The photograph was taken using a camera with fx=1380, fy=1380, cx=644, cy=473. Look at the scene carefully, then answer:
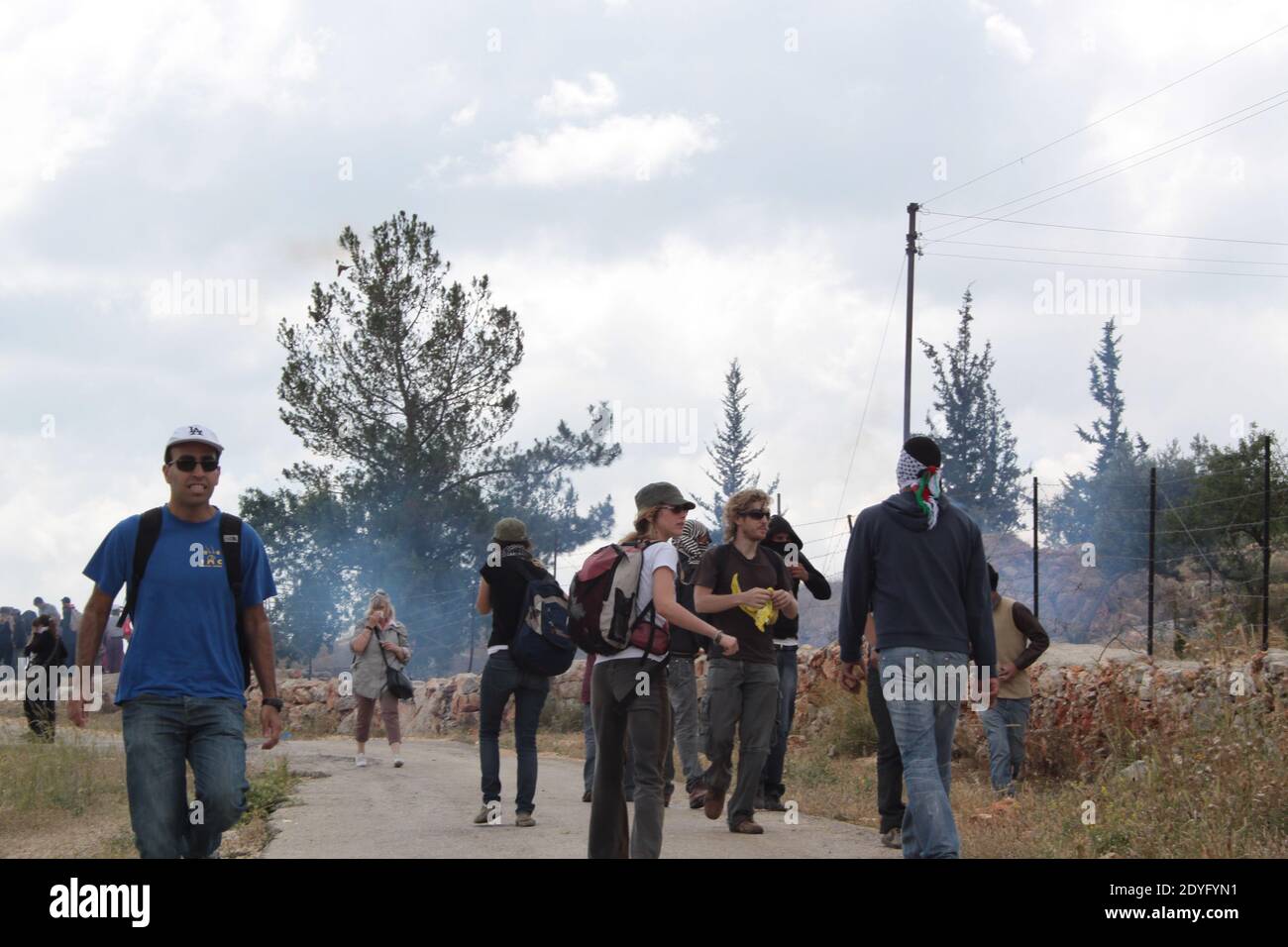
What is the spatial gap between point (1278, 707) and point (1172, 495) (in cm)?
3519

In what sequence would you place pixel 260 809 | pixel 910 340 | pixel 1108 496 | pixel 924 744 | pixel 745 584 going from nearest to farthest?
pixel 924 744, pixel 745 584, pixel 260 809, pixel 910 340, pixel 1108 496

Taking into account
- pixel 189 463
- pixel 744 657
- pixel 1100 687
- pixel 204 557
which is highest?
pixel 189 463

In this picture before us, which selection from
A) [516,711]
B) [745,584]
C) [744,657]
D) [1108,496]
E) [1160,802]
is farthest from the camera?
[1108,496]

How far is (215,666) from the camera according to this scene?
17.7 feet

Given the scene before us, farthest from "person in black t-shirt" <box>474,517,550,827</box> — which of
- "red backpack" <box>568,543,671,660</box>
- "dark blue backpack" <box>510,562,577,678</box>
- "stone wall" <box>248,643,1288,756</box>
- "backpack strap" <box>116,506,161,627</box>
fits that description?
"stone wall" <box>248,643,1288,756</box>

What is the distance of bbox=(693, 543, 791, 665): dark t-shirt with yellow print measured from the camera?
8.08 meters

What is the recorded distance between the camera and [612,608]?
6.21 meters

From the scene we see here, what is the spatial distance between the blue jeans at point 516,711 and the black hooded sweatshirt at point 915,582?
3.02 metres

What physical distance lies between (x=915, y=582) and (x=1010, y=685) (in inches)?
157

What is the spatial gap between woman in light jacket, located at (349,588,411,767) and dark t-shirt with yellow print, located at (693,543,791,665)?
6055 millimetres

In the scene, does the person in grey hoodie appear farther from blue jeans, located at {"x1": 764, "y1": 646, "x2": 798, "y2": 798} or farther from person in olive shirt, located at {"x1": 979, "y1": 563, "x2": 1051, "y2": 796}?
person in olive shirt, located at {"x1": 979, "y1": 563, "x2": 1051, "y2": 796}

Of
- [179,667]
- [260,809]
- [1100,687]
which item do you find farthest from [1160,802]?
[260,809]

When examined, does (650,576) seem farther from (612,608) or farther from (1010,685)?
(1010,685)
